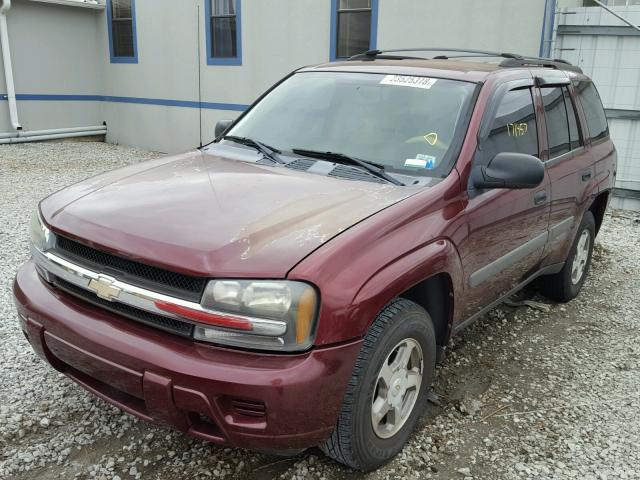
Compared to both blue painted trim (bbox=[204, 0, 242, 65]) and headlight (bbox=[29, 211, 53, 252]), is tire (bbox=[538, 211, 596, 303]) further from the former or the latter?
blue painted trim (bbox=[204, 0, 242, 65])

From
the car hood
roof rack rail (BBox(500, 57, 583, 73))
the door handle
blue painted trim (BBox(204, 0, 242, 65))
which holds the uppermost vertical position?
blue painted trim (BBox(204, 0, 242, 65))

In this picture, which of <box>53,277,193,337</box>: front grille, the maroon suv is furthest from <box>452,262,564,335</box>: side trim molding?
<box>53,277,193,337</box>: front grille

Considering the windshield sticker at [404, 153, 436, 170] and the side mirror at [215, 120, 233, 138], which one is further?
the side mirror at [215, 120, 233, 138]

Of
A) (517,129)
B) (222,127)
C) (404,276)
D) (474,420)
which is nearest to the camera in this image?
(404,276)

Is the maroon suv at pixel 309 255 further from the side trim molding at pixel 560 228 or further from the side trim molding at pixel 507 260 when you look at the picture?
the side trim molding at pixel 560 228

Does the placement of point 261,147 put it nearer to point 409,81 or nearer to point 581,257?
point 409,81

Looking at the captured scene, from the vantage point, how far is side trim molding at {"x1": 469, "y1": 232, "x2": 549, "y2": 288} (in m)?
3.11

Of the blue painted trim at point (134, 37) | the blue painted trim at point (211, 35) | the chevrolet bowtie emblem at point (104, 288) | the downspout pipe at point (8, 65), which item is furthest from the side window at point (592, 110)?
the downspout pipe at point (8, 65)

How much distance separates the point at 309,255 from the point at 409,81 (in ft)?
5.54

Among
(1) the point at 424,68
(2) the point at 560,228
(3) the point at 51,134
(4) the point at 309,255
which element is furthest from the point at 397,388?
(3) the point at 51,134

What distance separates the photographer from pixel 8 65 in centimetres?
1257

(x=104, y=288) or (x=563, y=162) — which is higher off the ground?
(x=563, y=162)

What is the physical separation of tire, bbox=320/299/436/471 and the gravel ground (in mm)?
185

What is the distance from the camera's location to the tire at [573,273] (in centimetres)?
457
